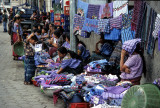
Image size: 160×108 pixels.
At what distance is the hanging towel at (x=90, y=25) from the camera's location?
7.88 m

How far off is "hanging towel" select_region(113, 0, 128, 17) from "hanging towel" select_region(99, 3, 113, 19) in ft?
0.60

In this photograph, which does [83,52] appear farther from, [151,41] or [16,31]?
[16,31]

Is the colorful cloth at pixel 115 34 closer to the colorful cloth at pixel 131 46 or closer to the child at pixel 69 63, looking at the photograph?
the child at pixel 69 63

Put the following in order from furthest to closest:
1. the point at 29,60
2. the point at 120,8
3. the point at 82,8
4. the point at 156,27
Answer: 1. the point at 82,8
2. the point at 29,60
3. the point at 120,8
4. the point at 156,27

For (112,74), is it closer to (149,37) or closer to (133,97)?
(149,37)

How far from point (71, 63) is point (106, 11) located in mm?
1667

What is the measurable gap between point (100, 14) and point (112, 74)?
71.2 inches

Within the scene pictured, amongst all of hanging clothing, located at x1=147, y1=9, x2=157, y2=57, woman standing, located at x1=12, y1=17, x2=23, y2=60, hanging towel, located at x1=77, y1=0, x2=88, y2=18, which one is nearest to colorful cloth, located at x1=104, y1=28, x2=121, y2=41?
hanging towel, located at x1=77, y1=0, x2=88, y2=18

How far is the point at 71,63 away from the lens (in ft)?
23.6

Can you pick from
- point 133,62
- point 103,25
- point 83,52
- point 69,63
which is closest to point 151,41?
point 133,62

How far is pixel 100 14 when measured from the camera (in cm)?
773

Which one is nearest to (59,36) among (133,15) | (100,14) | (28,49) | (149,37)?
(28,49)

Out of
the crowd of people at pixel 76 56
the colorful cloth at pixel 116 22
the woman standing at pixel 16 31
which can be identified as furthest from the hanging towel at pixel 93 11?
the woman standing at pixel 16 31

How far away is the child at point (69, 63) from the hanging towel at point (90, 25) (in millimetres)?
1137
